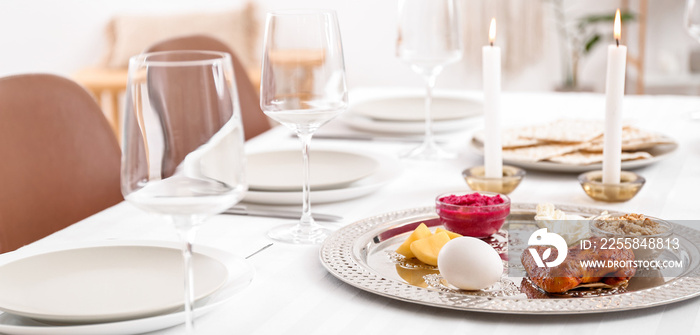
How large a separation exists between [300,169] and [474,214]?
0.43m

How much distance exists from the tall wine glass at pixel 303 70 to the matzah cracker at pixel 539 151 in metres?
0.44

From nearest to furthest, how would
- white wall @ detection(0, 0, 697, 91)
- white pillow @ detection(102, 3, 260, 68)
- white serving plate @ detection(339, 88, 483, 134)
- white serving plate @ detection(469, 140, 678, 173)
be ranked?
white serving plate @ detection(469, 140, 678, 173)
white serving plate @ detection(339, 88, 483, 134)
white wall @ detection(0, 0, 697, 91)
white pillow @ detection(102, 3, 260, 68)

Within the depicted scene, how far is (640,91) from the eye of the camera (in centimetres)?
381

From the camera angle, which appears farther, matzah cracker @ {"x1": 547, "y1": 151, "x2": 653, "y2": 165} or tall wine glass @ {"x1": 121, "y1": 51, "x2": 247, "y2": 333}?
matzah cracker @ {"x1": 547, "y1": 151, "x2": 653, "y2": 165}

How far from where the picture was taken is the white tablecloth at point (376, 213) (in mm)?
721

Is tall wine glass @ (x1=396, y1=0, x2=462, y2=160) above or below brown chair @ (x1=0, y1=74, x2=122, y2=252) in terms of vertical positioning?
above

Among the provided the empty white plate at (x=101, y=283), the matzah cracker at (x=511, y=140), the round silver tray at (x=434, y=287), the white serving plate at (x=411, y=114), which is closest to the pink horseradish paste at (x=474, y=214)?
the round silver tray at (x=434, y=287)

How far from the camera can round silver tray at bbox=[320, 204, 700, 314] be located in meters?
0.72

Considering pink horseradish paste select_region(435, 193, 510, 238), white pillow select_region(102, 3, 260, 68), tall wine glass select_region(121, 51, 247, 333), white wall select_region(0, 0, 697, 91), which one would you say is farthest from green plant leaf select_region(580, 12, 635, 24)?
tall wine glass select_region(121, 51, 247, 333)

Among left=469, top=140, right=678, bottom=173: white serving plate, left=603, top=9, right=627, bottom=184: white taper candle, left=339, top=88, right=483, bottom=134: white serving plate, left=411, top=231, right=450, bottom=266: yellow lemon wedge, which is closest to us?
left=411, top=231, right=450, bottom=266: yellow lemon wedge

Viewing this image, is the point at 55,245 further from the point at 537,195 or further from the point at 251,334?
the point at 537,195

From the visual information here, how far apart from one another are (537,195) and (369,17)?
3.32 m

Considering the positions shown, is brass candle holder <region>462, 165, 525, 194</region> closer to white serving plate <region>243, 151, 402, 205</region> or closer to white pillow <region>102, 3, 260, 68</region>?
white serving plate <region>243, 151, 402, 205</region>

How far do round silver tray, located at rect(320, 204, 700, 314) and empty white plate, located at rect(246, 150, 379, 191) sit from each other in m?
0.18
